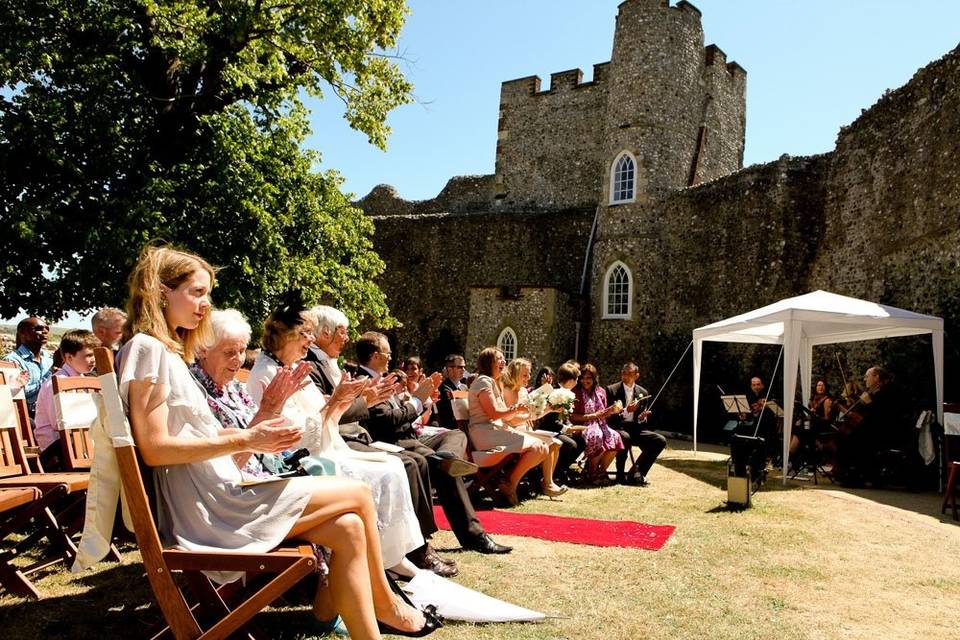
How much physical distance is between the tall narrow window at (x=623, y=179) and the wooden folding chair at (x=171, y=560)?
2017 cm

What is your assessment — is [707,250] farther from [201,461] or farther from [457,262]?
[201,461]

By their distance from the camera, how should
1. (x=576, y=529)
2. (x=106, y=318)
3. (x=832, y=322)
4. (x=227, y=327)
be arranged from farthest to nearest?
1. (x=832, y=322)
2. (x=576, y=529)
3. (x=106, y=318)
4. (x=227, y=327)

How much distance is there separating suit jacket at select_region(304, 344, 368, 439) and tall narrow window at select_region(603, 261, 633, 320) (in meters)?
17.0

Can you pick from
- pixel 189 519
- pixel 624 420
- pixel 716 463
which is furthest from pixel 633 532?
pixel 716 463

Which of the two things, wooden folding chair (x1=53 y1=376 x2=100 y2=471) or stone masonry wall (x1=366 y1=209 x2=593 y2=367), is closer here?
wooden folding chair (x1=53 y1=376 x2=100 y2=471)

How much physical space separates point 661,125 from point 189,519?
824 inches

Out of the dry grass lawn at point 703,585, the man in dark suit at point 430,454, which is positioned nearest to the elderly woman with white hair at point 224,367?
the dry grass lawn at point 703,585

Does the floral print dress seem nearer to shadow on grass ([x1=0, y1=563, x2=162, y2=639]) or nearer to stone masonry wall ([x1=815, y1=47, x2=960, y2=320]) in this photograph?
shadow on grass ([x1=0, y1=563, x2=162, y2=639])

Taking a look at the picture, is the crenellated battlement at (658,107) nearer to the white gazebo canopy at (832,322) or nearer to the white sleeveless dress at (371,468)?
the white gazebo canopy at (832,322)

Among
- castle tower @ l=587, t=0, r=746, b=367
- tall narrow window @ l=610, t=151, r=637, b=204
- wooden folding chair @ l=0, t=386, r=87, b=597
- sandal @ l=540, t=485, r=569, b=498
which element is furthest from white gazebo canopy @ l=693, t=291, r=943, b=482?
tall narrow window @ l=610, t=151, r=637, b=204

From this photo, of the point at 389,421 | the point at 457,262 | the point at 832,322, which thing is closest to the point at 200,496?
the point at 389,421

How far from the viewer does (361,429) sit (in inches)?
197

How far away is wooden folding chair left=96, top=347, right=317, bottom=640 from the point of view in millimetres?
2416

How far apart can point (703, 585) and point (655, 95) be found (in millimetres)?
19146
